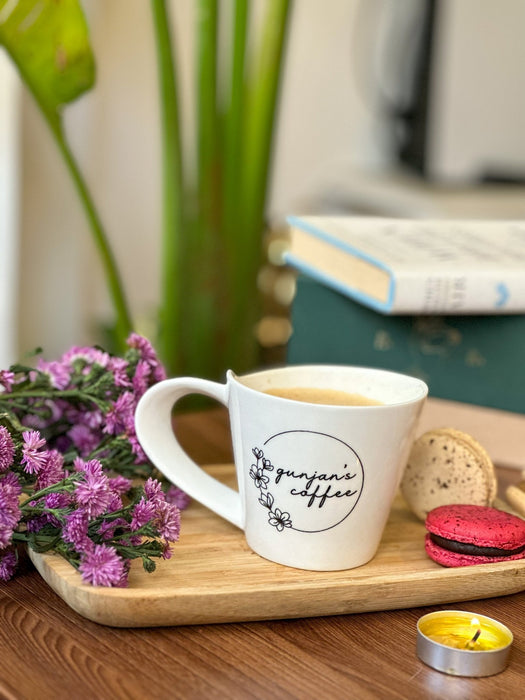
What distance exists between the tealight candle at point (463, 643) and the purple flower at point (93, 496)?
174mm

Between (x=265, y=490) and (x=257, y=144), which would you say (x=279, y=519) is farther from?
(x=257, y=144)

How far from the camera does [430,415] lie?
2.45 feet

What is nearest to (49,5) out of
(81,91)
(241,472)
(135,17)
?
(81,91)

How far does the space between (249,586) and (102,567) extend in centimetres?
8

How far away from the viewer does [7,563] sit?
476 mm

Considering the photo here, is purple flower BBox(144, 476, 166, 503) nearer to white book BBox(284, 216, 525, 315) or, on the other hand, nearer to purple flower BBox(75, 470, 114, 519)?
purple flower BBox(75, 470, 114, 519)

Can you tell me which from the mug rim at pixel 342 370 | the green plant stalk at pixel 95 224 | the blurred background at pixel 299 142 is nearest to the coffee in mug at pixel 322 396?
the mug rim at pixel 342 370

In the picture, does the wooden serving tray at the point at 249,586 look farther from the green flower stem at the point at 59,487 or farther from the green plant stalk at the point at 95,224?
the green plant stalk at the point at 95,224

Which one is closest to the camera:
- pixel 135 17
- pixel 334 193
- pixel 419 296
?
pixel 419 296

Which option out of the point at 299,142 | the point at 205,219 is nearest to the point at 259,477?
the point at 205,219

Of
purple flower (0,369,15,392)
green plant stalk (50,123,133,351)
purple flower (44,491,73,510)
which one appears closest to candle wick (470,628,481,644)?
purple flower (44,491,73,510)

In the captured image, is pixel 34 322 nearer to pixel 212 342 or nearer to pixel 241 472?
pixel 212 342

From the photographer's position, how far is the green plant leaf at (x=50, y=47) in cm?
72

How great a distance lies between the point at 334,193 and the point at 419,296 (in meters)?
1.31
